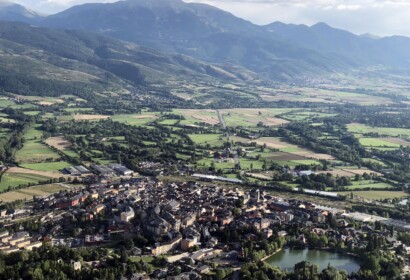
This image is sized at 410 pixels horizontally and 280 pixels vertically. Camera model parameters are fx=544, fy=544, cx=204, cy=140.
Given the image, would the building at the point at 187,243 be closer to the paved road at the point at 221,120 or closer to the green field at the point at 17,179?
the green field at the point at 17,179

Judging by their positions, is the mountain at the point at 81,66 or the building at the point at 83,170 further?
the mountain at the point at 81,66

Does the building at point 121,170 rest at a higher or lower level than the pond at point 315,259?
lower

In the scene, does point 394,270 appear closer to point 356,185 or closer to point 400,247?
point 400,247

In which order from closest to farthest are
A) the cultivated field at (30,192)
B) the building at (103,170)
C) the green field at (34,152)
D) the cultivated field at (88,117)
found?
the cultivated field at (30,192) < the building at (103,170) < the green field at (34,152) < the cultivated field at (88,117)

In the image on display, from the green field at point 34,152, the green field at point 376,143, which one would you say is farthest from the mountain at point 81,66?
the green field at point 376,143

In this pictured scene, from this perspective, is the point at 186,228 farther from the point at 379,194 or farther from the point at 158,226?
the point at 379,194

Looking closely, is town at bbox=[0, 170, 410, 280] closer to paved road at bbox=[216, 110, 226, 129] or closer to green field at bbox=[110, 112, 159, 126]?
green field at bbox=[110, 112, 159, 126]
